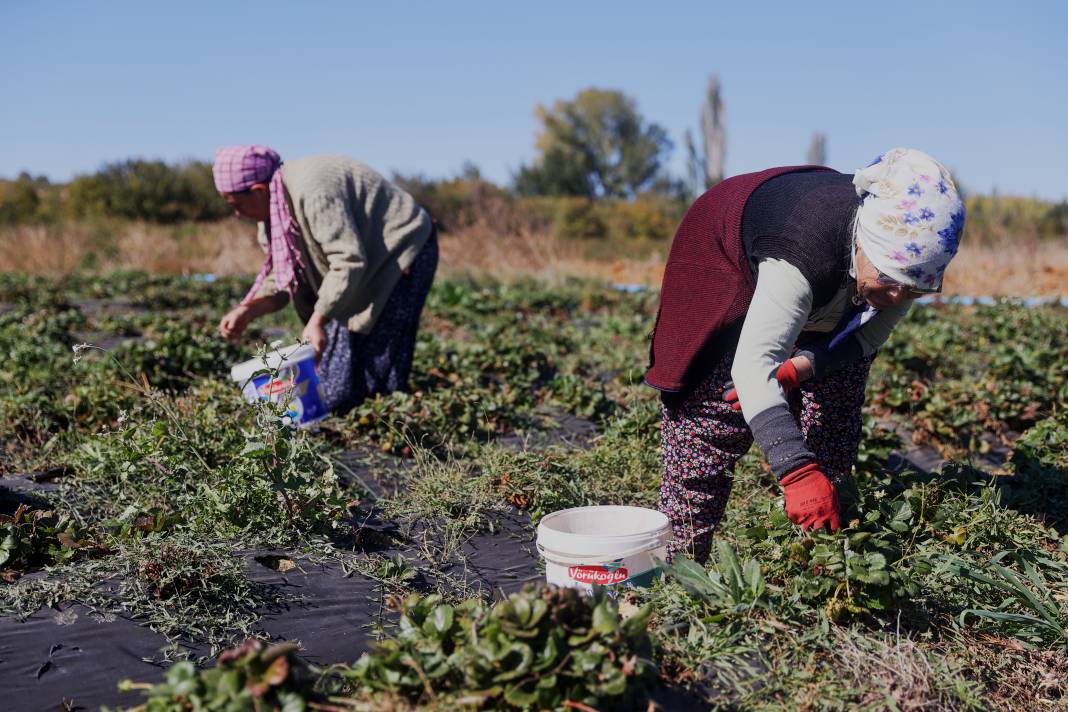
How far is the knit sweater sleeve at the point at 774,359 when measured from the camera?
208 centimetres

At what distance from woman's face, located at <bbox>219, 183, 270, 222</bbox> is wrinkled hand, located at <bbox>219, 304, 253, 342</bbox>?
416 millimetres

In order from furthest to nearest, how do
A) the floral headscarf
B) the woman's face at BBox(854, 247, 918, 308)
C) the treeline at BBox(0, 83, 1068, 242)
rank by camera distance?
the treeline at BBox(0, 83, 1068, 242)
the woman's face at BBox(854, 247, 918, 308)
the floral headscarf

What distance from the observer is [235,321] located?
12.8 feet

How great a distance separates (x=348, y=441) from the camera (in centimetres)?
382

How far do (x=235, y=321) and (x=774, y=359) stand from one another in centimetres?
265

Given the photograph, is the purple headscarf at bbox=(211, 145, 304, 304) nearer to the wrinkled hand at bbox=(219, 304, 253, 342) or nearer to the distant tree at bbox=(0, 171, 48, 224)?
the wrinkled hand at bbox=(219, 304, 253, 342)

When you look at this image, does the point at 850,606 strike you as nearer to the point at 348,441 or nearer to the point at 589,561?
the point at 589,561

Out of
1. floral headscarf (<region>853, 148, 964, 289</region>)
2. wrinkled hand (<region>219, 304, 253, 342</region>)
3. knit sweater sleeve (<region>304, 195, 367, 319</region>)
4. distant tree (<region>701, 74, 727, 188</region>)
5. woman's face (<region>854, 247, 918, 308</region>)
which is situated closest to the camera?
floral headscarf (<region>853, 148, 964, 289</region>)

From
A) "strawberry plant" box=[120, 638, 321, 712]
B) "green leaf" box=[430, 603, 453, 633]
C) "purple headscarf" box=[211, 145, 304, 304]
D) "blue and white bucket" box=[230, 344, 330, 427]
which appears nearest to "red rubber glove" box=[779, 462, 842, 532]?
"green leaf" box=[430, 603, 453, 633]

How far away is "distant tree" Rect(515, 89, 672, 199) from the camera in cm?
3534

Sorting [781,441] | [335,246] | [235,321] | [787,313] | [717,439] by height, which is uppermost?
[335,246]

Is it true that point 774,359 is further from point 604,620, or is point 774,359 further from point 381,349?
point 381,349

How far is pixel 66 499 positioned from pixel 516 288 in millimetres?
6844

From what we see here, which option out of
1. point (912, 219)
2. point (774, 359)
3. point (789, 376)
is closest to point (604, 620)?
point (774, 359)
